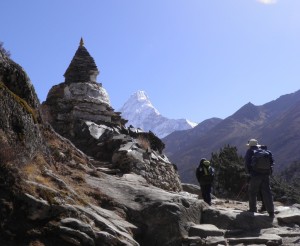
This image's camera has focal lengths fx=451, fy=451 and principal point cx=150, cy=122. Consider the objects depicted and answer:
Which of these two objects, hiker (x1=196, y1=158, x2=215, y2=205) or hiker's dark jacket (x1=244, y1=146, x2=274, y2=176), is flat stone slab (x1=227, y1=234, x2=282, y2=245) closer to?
hiker's dark jacket (x1=244, y1=146, x2=274, y2=176)

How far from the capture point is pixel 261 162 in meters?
10.2

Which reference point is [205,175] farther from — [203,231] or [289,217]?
[203,231]

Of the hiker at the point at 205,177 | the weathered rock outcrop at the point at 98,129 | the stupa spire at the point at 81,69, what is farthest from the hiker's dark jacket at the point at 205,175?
the stupa spire at the point at 81,69

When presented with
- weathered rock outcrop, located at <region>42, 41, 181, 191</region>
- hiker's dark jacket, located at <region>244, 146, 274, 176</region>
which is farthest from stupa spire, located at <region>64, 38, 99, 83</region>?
hiker's dark jacket, located at <region>244, 146, 274, 176</region>

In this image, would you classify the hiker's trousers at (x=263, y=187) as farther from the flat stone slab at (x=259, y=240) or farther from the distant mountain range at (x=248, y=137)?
the distant mountain range at (x=248, y=137)

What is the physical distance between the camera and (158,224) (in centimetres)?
858

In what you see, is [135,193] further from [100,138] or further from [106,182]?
[100,138]

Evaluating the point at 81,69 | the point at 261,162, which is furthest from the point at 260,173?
the point at 81,69

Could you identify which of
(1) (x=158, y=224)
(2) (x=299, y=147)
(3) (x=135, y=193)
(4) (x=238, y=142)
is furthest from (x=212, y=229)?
(4) (x=238, y=142)

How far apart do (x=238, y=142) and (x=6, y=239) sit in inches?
5834

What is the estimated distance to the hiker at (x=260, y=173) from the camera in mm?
10250

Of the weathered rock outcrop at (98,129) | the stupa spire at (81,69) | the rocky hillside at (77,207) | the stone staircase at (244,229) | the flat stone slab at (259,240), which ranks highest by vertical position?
the stupa spire at (81,69)

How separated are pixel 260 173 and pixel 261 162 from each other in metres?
0.30

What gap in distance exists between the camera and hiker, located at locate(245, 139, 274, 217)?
10250 mm
